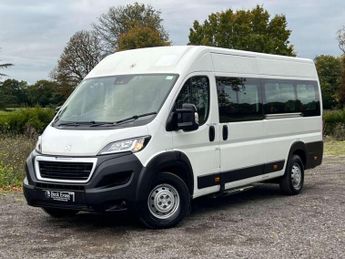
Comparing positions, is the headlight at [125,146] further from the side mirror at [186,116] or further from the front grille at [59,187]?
the side mirror at [186,116]

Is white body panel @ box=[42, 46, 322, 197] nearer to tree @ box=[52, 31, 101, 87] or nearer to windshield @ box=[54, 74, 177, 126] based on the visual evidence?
windshield @ box=[54, 74, 177, 126]

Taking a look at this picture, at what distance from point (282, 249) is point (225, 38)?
47114mm

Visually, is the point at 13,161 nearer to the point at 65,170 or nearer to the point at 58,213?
the point at 58,213

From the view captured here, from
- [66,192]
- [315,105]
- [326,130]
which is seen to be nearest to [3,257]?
[66,192]

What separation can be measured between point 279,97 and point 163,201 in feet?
12.8

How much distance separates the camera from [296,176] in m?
11.1

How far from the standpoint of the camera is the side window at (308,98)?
37.2 ft

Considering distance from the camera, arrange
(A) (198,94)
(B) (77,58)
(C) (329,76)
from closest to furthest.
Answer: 1. (A) (198,94)
2. (B) (77,58)
3. (C) (329,76)

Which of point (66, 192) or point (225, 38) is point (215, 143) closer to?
point (66, 192)

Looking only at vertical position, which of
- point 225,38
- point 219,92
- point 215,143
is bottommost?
point 215,143

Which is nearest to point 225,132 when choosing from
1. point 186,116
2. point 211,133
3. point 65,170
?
point 211,133

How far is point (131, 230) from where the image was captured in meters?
7.70

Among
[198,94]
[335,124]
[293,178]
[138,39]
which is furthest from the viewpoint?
[138,39]

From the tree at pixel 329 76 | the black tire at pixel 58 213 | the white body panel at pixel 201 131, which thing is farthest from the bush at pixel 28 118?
the tree at pixel 329 76
